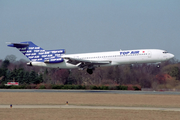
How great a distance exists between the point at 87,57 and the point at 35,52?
9782 millimetres

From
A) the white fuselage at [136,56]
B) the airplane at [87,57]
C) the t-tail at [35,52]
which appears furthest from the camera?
the t-tail at [35,52]

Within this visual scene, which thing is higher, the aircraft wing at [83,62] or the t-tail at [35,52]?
the t-tail at [35,52]

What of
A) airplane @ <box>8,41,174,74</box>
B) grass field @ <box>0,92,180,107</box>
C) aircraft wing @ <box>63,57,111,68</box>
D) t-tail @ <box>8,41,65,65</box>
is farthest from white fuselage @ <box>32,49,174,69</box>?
grass field @ <box>0,92,180,107</box>

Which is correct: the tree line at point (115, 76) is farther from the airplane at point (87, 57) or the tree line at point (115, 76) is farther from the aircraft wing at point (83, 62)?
the aircraft wing at point (83, 62)

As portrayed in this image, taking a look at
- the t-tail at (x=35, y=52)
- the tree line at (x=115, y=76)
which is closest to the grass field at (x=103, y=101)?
the t-tail at (x=35, y=52)

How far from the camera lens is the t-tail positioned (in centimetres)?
4912

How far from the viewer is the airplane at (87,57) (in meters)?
45.0

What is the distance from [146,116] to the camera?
856 inches

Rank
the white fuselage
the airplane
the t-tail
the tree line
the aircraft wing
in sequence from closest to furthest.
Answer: the white fuselage < the airplane < the aircraft wing < the t-tail < the tree line

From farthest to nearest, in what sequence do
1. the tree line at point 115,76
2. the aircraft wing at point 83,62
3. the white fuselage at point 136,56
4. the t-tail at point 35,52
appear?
the tree line at point 115,76 < the t-tail at point 35,52 < the aircraft wing at point 83,62 < the white fuselage at point 136,56

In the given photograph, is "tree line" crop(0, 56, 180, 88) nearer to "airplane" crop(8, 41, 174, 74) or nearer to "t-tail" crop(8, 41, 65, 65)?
"airplane" crop(8, 41, 174, 74)

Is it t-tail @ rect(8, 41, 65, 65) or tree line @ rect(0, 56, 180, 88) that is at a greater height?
t-tail @ rect(8, 41, 65, 65)

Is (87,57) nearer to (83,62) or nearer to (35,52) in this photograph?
(83,62)

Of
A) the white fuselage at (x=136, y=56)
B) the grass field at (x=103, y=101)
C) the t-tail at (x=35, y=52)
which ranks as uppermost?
the t-tail at (x=35, y=52)
